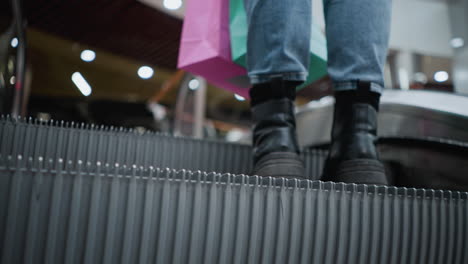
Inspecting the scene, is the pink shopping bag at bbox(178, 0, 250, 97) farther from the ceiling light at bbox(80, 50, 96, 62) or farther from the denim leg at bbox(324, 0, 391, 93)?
the ceiling light at bbox(80, 50, 96, 62)

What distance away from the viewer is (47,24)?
1.65m

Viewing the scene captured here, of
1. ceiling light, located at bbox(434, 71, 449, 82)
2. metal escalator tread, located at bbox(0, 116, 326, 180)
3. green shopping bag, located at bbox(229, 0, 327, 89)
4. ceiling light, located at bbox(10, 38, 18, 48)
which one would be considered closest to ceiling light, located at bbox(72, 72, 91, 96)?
ceiling light, located at bbox(10, 38, 18, 48)

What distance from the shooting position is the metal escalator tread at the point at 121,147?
2.09 feet

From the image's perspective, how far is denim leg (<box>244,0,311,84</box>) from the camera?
22.6 inches

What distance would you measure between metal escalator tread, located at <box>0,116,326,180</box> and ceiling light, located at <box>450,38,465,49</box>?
1.90m

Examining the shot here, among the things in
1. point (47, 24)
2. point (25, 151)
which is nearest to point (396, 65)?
point (47, 24)

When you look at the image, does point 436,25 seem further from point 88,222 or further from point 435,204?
point 88,222

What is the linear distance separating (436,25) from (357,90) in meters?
2.13

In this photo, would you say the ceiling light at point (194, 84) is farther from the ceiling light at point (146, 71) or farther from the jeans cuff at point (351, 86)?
the jeans cuff at point (351, 86)

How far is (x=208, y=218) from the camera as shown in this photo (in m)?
0.46

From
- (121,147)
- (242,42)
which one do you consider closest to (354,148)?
(242,42)

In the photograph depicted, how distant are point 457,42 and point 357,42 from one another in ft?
6.85

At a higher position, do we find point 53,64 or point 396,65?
point 396,65

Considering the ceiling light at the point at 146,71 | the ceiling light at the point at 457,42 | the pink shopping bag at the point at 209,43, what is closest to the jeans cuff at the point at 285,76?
the pink shopping bag at the point at 209,43
